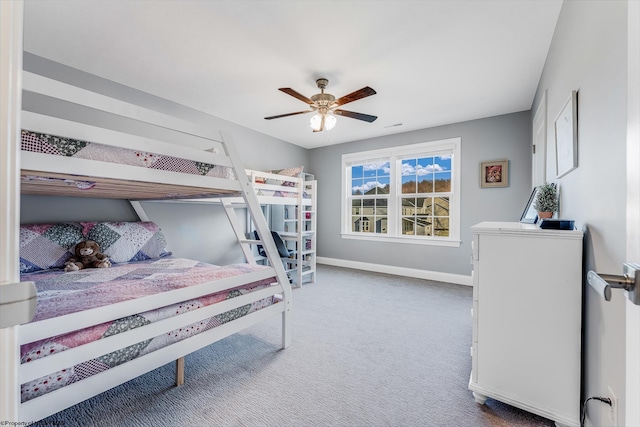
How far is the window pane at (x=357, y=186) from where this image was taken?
5061mm

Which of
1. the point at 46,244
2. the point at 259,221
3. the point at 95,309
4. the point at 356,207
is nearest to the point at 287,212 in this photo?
the point at 356,207

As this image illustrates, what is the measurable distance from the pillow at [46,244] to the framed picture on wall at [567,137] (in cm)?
366

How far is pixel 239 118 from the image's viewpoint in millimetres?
3893

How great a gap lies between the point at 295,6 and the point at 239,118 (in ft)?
7.56

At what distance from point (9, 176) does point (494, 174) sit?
172 inches

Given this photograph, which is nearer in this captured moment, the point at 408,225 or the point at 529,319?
the point at 529,319

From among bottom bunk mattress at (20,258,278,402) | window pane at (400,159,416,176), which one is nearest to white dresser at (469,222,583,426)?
bottom bunk mattress at (20,258,278,402)

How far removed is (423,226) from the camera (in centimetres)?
440

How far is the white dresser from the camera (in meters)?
1.31

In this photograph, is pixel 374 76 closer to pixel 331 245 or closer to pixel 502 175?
pixel 502 175

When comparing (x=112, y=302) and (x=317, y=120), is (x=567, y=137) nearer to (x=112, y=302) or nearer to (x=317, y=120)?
(x=317, y=120)

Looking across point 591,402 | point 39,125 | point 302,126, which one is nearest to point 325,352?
point 591,402

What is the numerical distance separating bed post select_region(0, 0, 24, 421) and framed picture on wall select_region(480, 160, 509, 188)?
433 cm

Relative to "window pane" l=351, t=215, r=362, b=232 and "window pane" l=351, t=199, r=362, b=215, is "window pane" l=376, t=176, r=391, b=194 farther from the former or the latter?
"window pane" l=351, t=215, r=362, b=232
